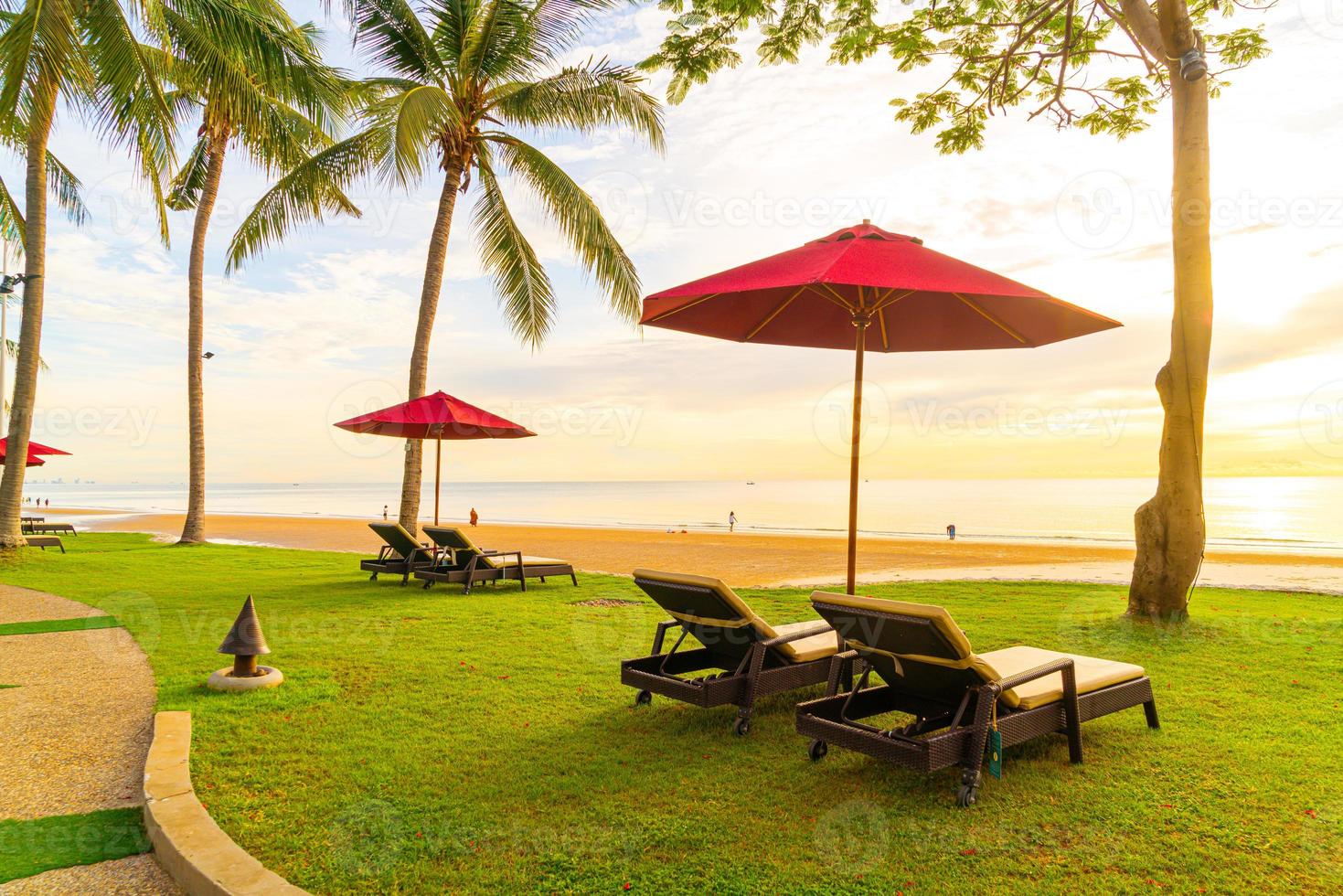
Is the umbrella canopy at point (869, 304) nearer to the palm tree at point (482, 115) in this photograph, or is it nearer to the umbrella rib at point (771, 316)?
the umbrella rib at point (771, 316)

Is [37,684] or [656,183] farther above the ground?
[656,183]

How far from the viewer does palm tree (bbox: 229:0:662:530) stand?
44.8 feet

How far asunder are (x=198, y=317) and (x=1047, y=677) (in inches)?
688

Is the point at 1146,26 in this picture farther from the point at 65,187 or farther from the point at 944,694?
the point at 65,187

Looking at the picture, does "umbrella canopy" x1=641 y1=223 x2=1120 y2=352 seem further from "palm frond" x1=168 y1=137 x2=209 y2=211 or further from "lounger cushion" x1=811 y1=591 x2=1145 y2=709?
"palm frond" x1=168 y1=137 x2=209 y2=211

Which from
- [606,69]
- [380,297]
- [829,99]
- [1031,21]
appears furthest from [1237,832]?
[380,297]

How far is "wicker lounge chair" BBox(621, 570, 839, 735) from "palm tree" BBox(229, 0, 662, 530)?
9236 millimetres

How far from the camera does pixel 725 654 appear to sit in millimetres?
4793

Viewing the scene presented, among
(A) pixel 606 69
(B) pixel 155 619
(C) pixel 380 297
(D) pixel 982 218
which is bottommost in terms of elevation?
(B) pixel 155 619

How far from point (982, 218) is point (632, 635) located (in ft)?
19.3

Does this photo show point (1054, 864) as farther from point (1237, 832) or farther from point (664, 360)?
point (664, 360)

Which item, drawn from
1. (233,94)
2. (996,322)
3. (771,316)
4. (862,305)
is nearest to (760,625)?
(862,305)

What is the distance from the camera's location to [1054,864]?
2.85m

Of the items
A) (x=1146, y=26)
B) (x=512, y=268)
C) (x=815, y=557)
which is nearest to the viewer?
(x=1146, y=26)
